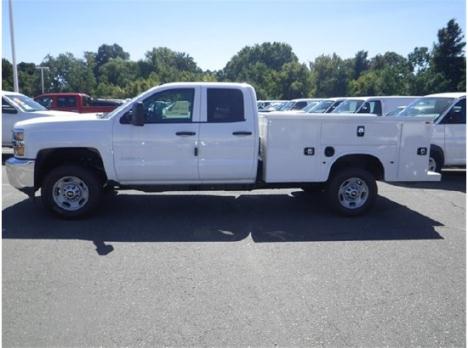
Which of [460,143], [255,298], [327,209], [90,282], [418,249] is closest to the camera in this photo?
[255,298]

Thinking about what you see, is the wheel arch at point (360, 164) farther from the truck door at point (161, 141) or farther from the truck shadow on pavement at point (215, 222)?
the truck door at point (161, 141)

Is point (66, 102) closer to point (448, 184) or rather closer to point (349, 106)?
point (349, 106)

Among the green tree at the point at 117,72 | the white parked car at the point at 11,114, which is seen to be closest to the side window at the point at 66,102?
the white parked car at the point at 11,114

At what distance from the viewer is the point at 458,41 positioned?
4550 cm

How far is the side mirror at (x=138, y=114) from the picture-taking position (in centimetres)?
615

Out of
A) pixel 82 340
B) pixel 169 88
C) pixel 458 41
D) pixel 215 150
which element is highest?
pixel 458 41

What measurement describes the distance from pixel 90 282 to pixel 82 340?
3.47 feet

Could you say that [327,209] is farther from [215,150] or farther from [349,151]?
[215,150]

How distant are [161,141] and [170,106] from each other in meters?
0.56

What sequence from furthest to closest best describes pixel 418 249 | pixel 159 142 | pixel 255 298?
pixel 159 142 < pixel 418 249 < pixel 255 298

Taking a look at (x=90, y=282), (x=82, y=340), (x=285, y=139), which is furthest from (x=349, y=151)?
(x=82, y=340)

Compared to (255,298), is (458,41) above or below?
above

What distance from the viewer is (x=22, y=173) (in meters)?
6.25

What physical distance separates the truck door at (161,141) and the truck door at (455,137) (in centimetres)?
625
